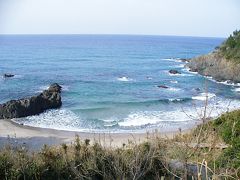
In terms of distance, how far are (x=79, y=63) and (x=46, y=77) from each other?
20.0m

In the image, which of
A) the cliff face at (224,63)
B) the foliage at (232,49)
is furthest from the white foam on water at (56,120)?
the foliage at (232,49)

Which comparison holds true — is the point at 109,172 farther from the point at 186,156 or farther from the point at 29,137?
the point at 29,137

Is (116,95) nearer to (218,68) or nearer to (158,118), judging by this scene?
(158,118)

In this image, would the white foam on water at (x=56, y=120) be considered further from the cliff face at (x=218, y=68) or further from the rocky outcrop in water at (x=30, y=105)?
the cliff face at (x=218, y=68)

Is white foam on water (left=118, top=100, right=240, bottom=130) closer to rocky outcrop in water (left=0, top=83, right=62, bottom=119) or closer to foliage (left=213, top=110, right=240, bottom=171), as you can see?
rocky outcrop in water (left=0, top=83, right=62, bottom=119)

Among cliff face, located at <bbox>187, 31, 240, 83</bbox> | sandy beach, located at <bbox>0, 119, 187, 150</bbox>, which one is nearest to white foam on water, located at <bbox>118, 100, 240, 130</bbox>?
sandy beach, located at <bbox>0, 119, 187, 150</bbox>

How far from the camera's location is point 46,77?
57594mm

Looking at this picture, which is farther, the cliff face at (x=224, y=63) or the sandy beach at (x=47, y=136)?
the cliff face at (x=224, y=63)

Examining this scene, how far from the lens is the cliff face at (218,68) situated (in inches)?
2120

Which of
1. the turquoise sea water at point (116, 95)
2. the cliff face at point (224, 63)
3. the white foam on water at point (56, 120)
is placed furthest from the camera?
the cliff face at point (224, 63)

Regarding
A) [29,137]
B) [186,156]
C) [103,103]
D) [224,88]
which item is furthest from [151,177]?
[224,88]

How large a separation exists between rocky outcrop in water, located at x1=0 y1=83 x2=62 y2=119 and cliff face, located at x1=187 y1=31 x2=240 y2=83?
25687mm

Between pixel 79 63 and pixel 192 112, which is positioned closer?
pixel 192 112

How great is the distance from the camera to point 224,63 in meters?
56.4
